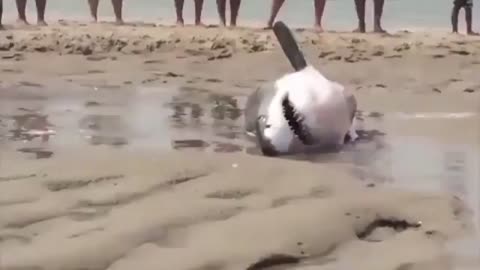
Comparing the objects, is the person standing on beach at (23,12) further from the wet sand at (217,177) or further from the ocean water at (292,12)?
the wet sand at (217,177)

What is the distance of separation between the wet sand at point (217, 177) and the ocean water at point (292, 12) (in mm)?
7675

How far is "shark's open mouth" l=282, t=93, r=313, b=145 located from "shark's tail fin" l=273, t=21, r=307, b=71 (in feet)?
2.19

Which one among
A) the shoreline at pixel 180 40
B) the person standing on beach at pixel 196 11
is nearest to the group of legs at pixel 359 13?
the shoreline at pixel 180 40

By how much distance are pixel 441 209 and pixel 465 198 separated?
37 centimetres

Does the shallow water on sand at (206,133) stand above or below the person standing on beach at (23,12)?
above

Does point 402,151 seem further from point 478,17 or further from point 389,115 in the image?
point 478,17

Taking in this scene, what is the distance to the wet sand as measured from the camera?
315cm

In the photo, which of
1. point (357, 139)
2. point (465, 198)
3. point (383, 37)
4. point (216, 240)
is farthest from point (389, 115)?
point (383, 37)

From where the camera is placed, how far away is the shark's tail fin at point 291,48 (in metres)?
5.89

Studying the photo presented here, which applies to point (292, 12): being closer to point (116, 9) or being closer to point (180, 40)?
point (116, 9)

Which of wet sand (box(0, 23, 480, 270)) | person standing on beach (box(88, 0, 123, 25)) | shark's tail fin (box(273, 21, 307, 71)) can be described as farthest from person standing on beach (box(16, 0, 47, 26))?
shark's tail fin (box(273, 21, 307, 71))

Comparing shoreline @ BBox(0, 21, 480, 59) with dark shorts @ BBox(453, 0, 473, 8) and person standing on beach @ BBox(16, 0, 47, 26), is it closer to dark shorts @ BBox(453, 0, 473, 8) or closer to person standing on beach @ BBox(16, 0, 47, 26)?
person standing on beach @ BBox(16, 0, 47, 26)

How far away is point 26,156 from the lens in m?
4.79

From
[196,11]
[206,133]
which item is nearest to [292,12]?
[196,11]
